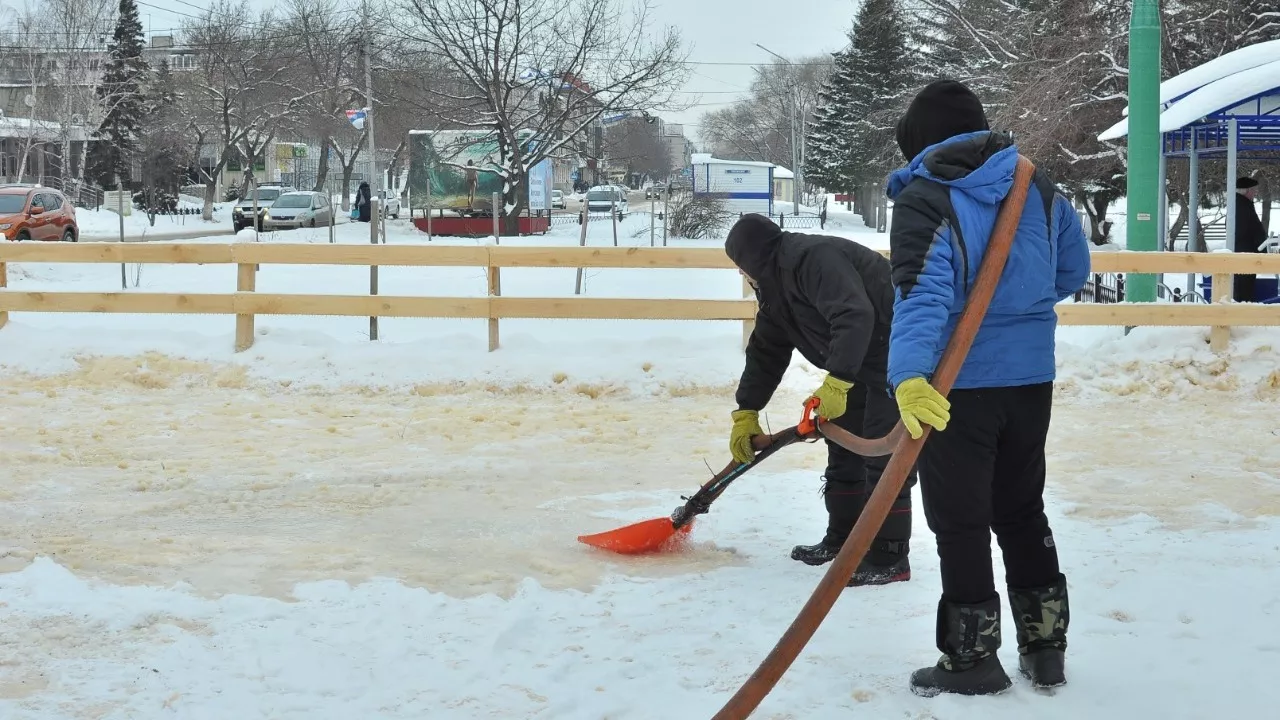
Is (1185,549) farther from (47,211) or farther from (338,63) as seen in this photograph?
(338,63)

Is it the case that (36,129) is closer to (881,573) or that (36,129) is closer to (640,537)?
(640,537)

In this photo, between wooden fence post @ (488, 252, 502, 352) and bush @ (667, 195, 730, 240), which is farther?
bush @ (667, 195, 730, 240)

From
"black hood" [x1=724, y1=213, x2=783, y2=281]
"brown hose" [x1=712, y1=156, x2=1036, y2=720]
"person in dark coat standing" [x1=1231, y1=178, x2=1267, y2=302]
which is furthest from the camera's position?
"person in dark coat standing" [x1=1231, y1=178, x2=1267, y2=302]

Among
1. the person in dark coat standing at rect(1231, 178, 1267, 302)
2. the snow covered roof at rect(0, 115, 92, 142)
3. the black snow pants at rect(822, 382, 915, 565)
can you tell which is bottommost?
the black snow pants at rect(822, 382, 915, 565)

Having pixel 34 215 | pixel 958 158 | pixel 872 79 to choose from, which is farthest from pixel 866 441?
pixel 872 79

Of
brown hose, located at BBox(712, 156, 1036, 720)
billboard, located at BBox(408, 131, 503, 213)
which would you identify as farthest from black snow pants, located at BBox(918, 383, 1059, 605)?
billboard, located at BBox(408, 131, 503, 213)

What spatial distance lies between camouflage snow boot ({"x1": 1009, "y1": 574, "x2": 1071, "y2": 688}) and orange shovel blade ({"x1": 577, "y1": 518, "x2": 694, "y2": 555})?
1.78 metres

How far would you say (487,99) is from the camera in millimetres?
29656

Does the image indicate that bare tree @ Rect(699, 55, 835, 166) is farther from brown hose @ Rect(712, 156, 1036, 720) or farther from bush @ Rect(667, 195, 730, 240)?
brown hose @ Rect(712, 156, 1036, 720)

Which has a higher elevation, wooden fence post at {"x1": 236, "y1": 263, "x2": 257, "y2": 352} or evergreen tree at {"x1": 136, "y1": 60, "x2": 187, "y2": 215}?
evergreen tree at {"x1": 136, "y1": 60, "x2": 187, "y2": 215}

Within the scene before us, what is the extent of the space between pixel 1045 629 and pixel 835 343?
1103mm

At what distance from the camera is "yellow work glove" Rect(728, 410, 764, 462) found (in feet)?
15.0

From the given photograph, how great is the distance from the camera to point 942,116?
3271 mm

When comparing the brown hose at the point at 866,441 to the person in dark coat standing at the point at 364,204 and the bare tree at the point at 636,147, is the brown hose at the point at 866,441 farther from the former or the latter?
the person in dark coat standing at the point at 364,204
